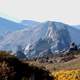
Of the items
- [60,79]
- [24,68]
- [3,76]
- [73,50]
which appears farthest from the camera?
[73,50]

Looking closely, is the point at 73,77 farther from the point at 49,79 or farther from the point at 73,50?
the point at 73,50

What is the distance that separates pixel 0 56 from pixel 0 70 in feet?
13.4

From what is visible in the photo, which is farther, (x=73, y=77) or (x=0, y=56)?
(x=73, y=77)

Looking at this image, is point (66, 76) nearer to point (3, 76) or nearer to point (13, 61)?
point (13, 61)

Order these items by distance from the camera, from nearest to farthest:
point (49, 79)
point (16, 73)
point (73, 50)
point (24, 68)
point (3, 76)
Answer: point (3, 76) < point (16, 73) < point (24, 68) < point (49, 79) < point (73, 50)

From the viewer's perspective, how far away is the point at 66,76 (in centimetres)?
7162

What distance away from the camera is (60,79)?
6906 cm

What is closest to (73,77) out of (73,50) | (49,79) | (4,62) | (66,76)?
(66,76)

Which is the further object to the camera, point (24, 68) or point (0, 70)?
point (24, 68)

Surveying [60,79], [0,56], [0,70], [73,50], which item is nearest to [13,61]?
[0,56]

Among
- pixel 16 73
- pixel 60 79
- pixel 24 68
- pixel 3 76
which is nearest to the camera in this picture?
pixel 3 76

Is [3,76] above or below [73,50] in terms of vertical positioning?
below

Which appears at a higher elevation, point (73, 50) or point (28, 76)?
point (73, 50)

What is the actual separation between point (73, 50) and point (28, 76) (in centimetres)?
13456
